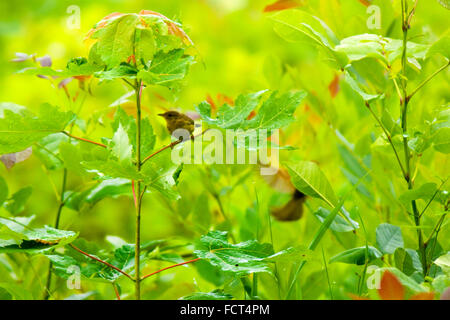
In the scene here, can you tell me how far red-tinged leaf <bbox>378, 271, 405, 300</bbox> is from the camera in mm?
437

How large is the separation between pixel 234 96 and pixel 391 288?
644mm

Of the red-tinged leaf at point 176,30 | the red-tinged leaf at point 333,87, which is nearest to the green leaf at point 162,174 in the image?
the red-tinged leaf at point 176,30

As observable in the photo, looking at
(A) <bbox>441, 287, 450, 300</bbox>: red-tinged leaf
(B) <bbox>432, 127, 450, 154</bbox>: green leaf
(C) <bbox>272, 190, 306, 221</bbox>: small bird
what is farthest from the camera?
(C) <bbox>272, 190, 306, 221</bbox>: small bird

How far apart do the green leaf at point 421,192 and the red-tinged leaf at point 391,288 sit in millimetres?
117

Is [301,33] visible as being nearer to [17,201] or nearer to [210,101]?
[210,101]

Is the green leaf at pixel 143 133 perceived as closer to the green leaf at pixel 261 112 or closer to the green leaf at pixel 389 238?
the green leaf at pixel 261 112

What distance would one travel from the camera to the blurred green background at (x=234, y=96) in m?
0.73

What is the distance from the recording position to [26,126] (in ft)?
1.68

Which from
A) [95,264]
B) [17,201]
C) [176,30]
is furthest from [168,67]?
[17,201]

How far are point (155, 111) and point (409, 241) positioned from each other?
42cm

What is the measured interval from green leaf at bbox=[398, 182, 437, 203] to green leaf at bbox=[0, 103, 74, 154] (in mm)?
355

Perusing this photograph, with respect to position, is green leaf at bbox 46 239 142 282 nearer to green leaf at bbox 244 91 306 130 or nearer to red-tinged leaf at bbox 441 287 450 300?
green leaf at bbox 244 91 306 130

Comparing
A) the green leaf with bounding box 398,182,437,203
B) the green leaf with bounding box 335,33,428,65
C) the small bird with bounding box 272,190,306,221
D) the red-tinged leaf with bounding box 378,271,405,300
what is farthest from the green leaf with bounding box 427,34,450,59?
the small bird with bounding box 272,190,306,221
